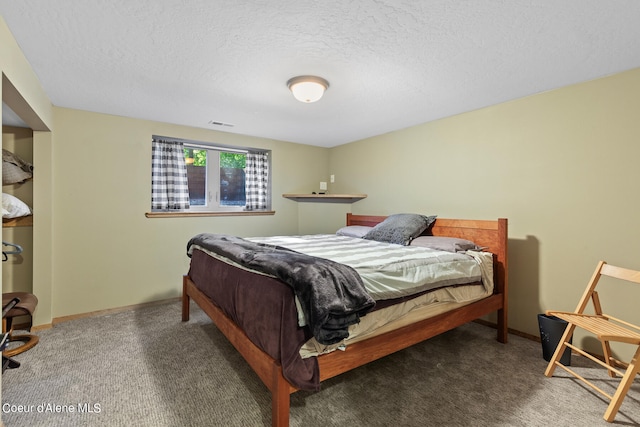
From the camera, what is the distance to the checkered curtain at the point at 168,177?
3.52m

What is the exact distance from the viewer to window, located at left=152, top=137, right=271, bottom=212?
367 cm

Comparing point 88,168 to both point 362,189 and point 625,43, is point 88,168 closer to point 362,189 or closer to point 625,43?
point 362,189

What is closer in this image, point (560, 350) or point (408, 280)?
point (408, 280)

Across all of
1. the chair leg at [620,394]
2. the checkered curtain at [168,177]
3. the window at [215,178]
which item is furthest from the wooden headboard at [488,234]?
the checkered curtain at [168,177]

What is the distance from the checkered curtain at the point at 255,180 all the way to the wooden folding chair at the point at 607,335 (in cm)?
353

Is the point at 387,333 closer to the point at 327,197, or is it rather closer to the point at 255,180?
the point at 327,197

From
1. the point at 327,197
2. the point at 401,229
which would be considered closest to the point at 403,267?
the point at 401,229

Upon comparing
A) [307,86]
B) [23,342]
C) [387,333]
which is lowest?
[23,342]

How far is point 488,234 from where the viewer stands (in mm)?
2715

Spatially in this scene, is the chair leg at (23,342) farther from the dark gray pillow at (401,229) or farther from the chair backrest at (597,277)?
the chair backrest at (597,277)

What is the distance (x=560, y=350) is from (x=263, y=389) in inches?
81.7

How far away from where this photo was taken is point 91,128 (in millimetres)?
3115

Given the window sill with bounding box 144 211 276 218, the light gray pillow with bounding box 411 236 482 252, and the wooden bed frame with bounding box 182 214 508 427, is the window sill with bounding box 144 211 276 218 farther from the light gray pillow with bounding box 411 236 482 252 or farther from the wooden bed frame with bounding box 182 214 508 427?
the light gray pillow with bounding box 411 236 482 252

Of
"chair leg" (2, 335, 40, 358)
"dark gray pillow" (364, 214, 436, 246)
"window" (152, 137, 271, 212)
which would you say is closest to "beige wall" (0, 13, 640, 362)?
"window" (152, 137, 271, 212)
